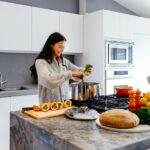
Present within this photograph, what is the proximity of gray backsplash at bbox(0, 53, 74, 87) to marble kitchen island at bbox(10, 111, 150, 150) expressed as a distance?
190 centimetres

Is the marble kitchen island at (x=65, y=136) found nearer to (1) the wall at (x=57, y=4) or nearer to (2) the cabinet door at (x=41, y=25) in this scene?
(2) the cabinet door at (x=41, y=25)

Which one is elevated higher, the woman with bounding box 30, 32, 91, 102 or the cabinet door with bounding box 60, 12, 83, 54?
the cabinet door with bounding box 60, 12, 83, 54

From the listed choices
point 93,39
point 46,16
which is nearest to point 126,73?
point 93,39

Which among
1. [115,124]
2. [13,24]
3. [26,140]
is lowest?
[26,140]

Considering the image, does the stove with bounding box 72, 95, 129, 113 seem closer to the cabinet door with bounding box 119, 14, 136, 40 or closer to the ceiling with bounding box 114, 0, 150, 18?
the cabinet door with bounding box 119, 14, 136, 40

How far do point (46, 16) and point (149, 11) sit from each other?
2130 mm

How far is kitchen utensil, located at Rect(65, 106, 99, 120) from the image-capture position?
1.28 m

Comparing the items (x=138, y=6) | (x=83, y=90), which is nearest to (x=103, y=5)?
(x=138, y=6)

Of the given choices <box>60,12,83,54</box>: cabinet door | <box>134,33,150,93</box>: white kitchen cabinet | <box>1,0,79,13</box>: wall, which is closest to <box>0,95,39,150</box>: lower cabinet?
<box>60,12,83,54</box>: cabinet door

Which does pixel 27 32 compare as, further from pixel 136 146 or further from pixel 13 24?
pixel 136 146

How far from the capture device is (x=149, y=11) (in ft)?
13.8

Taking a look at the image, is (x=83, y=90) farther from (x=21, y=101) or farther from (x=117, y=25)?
(x=117, y=25)

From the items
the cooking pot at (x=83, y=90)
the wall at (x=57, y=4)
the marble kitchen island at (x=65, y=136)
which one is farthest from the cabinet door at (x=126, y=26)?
the marble kitchen island at (x=65, y=136)

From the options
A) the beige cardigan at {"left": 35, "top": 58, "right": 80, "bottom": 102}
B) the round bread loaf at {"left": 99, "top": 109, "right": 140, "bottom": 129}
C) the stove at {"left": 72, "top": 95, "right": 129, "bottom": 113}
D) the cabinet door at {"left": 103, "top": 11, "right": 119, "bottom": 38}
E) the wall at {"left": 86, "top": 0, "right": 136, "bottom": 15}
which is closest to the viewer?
the round bread loaf at {"left": 99, "top": 109, "right": 140, "bottom": 129}
